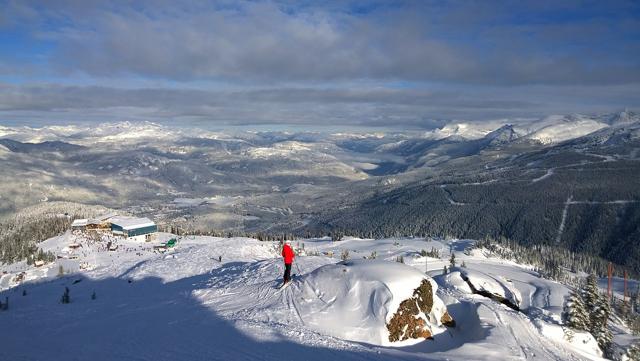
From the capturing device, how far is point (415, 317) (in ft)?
77.2

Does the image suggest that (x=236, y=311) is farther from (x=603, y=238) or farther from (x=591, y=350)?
(x=603, y=238)

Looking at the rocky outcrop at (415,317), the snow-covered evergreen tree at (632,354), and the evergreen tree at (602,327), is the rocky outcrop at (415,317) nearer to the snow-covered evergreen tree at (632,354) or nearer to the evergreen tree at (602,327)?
the evergreen tree at (602,327)

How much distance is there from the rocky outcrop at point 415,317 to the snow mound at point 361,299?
0.47 feet

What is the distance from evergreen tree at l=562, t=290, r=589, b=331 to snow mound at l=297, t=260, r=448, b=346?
8509 millimetres

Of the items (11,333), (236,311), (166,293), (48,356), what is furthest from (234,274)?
(48,356)

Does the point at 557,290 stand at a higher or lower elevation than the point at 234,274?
lower

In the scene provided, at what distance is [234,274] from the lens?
36.0 m

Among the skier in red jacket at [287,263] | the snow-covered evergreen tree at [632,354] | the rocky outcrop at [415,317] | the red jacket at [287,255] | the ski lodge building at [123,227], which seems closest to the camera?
the rocky outcrop at [415,317]

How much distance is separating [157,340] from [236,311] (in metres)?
4.86

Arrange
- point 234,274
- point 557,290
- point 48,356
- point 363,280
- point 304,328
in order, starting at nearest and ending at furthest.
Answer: point 48,356 → point 304,328 → point 363,280 → point 234,274 → point 557,290

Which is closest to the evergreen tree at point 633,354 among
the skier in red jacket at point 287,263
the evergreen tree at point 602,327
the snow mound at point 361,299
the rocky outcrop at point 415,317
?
the evergreen tree at point 602,327

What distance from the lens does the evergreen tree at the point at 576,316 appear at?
28.9 metres

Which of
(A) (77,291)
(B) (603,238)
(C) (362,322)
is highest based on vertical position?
(C) (362,322)

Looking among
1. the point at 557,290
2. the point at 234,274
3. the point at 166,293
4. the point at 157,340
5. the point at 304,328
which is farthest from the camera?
the point at 557,290
